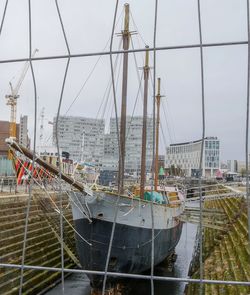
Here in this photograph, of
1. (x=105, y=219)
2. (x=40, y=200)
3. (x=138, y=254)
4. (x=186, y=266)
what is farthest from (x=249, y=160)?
(x=186, y=266)

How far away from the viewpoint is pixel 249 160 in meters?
2.46

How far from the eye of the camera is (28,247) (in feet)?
49.3

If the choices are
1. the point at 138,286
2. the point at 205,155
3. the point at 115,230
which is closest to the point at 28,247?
the point at 115,230

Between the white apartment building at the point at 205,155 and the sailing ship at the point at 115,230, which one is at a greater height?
the white apartment building at the point at 205,155

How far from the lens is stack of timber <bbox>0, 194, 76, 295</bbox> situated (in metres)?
12.3

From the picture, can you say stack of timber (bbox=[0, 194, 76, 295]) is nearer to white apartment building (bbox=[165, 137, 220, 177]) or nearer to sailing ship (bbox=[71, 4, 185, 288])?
sailing ship (bbox=[71, 4, 185, 288])

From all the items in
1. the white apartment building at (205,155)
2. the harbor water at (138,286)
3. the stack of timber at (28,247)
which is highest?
the white apartment building at (205,155)

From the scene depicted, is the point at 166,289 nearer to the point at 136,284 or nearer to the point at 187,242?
the point at 136,284

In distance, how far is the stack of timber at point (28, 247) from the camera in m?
12.3

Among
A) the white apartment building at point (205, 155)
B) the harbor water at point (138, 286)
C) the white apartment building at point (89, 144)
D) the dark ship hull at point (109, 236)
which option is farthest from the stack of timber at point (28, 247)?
the white apartment building at point (205, 155)

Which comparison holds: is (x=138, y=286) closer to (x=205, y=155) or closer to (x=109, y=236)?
(x=109, y=236)

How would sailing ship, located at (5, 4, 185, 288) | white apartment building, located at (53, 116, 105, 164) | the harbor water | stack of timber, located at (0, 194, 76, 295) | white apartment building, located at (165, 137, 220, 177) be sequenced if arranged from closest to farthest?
white apartment building, located at (165, 137, 220, 177)
stack of timber, located at (0, 194, 76, 295)
sailing ship, located at (5, 4, 185, 288)
the harbor water
white apartment building, located at (53, 116, 105, 164)

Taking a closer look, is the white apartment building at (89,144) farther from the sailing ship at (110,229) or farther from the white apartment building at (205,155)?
the white apartment building at (205,155)

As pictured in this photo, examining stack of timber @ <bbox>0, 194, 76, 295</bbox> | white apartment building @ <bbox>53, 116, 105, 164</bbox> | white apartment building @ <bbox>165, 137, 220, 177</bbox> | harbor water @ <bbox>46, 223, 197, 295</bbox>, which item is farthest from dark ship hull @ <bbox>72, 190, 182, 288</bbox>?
white apartment building @ <bbox>165, 137, 220, 177</bbox>
